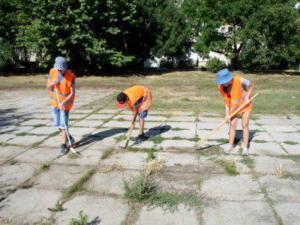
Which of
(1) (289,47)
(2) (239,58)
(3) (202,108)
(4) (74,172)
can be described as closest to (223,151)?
(4) (74,172)

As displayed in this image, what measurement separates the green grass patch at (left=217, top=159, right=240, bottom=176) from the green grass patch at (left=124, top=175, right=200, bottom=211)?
864 millimetres

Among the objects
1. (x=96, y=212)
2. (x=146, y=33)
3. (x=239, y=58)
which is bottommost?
(x=96, y=212)

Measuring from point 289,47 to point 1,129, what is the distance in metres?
18.5

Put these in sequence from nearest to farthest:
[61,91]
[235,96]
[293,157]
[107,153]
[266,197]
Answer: [266,197] < [235,96] < [293,157] < [61,91] < [107,153]

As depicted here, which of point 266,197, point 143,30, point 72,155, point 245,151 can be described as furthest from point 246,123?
point 143,30

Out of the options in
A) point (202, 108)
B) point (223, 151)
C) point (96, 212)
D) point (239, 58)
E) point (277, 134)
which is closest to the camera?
point (96, 212)

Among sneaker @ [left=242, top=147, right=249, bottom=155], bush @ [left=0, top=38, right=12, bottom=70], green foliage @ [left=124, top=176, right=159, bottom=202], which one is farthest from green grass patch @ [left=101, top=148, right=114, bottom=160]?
bush @ [left=0, top=38, right=12, bottom=70]

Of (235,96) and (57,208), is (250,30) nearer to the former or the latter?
(235,96)

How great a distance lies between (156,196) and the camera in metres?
3.67

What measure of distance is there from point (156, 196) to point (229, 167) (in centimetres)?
140

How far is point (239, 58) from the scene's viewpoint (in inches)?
894

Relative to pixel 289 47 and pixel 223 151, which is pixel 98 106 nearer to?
pixel 223 151

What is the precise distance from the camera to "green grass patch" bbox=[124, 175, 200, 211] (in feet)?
11.6

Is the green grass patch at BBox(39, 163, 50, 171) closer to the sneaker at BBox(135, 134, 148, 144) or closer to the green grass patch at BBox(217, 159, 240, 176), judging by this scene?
the sneaker at BBox(135, 134, 148, 144)
